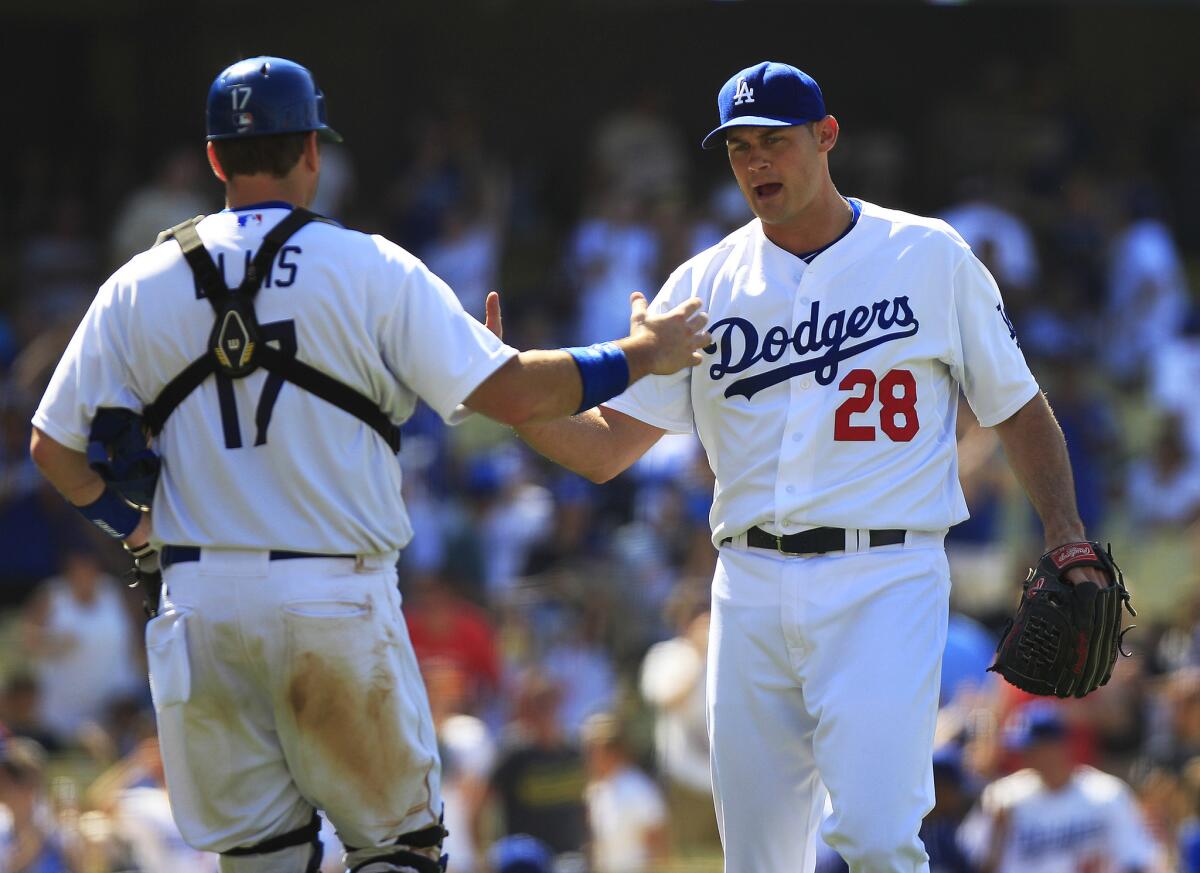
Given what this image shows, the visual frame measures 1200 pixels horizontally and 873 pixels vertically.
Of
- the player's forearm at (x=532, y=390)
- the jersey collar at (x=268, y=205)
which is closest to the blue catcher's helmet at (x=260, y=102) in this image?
the jersey collar at (x=268, y=205)

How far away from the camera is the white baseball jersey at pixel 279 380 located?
4105mm

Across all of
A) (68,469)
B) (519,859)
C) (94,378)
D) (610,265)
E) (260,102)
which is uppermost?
(260,102)

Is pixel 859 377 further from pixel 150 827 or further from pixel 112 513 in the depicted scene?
pixel 150 827

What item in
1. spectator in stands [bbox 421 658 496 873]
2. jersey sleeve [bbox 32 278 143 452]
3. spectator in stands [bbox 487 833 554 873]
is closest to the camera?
jersey sleeve [bbox 32 278 143 452]

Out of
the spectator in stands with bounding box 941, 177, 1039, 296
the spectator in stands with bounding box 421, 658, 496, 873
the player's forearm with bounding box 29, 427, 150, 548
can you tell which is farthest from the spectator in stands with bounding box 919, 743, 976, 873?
the spectator in stands with bounding box 941, 177, 1039, 296

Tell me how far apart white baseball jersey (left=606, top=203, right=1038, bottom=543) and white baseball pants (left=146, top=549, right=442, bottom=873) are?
37.4 inches

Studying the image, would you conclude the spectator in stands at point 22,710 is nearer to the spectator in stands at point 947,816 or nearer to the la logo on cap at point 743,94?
the spectator in stands at point 947,816

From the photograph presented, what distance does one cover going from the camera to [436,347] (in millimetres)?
4125

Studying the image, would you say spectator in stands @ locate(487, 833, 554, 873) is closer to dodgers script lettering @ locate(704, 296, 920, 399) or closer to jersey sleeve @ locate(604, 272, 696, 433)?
jersey sleeve @ locate(604, 272, 696, 433)

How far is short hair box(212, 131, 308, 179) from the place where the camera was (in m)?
4.24

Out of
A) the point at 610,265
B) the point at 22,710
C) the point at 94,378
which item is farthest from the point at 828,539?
the point at 610,265

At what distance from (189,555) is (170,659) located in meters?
0.25

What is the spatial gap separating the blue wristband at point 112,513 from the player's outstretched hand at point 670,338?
4.09 feet

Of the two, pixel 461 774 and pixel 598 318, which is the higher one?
pixel 598 318
